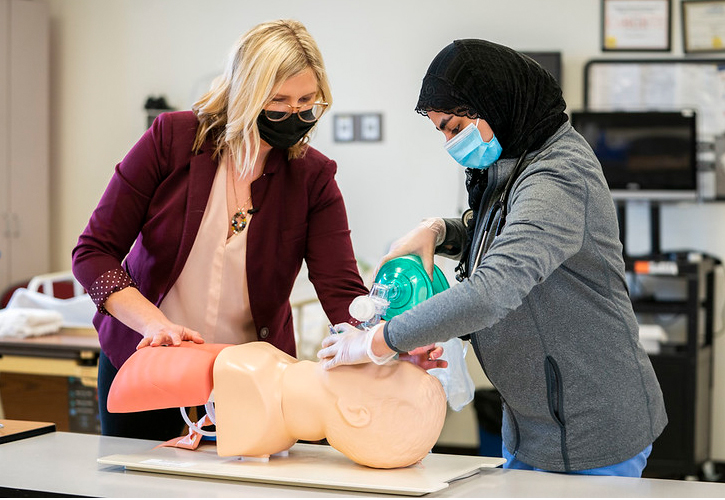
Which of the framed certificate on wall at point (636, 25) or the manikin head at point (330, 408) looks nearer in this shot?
the manikin head at point (330, 408)

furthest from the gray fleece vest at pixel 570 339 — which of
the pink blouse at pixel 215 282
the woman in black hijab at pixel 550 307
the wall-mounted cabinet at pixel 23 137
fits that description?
the wall-mounted cabinet at pixel 23 137

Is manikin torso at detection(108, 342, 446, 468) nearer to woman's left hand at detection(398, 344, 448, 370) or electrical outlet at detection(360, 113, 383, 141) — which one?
woman's left hand at detection(398, 344, 448, 370)

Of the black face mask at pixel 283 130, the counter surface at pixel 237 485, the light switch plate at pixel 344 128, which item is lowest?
the counter surface at pixel 237 485

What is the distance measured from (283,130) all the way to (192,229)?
0.88ft

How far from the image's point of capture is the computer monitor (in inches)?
152

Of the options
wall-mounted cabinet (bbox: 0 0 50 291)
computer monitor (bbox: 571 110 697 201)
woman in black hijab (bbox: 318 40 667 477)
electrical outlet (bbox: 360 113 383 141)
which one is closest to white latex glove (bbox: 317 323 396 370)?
woman in black hijab (bbox: 318 40 667 477)

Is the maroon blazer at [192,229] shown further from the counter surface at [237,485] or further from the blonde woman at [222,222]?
the counter surface at [237,485]

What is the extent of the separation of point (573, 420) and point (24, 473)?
3.00 ft

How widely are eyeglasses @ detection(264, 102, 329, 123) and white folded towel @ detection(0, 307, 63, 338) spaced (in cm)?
205

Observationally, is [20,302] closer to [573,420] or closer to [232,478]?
[232,478]

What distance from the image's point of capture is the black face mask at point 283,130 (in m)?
1.65

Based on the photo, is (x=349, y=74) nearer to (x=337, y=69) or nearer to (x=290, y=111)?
(x=337, y=69)

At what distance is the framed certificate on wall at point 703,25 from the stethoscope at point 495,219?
3.12 m

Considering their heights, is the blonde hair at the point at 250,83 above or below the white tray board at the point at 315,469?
above
